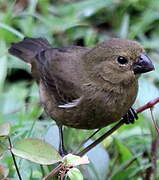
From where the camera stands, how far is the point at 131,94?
2.82 m

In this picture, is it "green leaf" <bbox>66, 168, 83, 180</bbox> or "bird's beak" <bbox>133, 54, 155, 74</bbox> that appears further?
"bird's beak" <bbox>133, 54, 155, 74</bbox>

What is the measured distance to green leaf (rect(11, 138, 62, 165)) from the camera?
196 cm

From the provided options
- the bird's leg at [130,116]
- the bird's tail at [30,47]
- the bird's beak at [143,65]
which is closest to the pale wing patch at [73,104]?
the bird's leg at [130,116]

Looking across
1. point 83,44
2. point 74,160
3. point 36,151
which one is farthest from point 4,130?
point 83,44

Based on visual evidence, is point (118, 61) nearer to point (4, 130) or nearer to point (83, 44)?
point (4, 130)

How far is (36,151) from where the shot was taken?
200 centimetres

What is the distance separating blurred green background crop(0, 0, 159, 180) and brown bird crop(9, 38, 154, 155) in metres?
0.15

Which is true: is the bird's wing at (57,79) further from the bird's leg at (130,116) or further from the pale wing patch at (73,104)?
the bird's leg at (130,116)

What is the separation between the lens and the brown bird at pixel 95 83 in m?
2.81

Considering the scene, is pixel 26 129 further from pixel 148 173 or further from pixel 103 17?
pixel 103 17

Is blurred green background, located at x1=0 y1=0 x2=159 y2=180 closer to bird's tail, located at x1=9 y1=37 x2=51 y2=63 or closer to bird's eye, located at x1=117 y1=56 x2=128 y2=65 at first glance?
bird's tail, located at x1=9 y1=37 x2=51 y2=63

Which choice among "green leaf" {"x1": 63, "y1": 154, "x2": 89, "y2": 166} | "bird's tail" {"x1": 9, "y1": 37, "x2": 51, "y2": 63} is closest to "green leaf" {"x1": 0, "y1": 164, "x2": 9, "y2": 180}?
"green leaf" {"x1": 63, "y1": 154, "x2": 89, "y2": 166}

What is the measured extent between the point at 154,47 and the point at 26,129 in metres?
2.05

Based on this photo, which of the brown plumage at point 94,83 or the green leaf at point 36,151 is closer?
the green leaf at point 36,151
